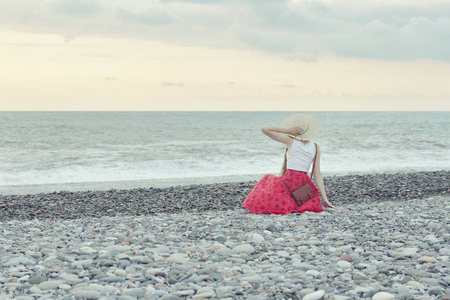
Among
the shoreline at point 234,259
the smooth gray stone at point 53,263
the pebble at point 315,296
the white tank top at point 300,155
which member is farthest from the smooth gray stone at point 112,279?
the white tank top at point 300,155

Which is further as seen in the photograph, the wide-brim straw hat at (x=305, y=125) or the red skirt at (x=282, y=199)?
the red skirt at (x=282, y=199)

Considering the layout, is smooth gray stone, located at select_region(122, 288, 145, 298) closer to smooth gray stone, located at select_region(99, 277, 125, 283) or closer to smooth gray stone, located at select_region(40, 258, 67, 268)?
smooth gray stone, located at select_region(99, 277, 125, 283)

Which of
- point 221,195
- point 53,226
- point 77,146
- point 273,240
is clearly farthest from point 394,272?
point 77,146

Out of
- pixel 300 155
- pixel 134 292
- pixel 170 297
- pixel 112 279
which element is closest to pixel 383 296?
pixel 170 297

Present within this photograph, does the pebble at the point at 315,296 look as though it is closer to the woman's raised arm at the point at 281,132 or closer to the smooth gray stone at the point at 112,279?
the smooth gray stone at the point at 112,279

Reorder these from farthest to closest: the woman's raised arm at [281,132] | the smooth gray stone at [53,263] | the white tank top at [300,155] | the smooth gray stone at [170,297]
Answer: the white tank top at [300,155], the woman's raised arm at [281,132], the smooth gray stone at [53,263], the smooth gray stone at [170,297]

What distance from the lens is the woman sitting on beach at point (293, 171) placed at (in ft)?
23.1

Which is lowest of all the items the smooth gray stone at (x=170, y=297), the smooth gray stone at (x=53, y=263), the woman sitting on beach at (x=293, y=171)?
the smooth gray stone at (x=53, y=263)

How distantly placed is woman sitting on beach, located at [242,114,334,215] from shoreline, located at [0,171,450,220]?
2232mm

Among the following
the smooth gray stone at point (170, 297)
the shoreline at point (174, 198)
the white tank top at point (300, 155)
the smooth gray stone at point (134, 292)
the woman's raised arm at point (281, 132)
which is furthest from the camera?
the shoreline at point (174, 198)

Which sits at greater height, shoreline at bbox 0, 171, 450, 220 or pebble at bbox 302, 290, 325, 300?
pebble at bbox 302, 290, 325, 300

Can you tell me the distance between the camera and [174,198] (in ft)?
33.8

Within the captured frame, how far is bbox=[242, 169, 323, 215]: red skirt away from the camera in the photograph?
7145 millimetres

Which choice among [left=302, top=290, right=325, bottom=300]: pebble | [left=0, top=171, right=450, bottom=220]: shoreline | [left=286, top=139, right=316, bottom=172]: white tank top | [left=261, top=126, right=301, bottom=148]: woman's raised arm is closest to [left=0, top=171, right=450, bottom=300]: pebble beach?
[left=302, top=290, right=325, bottom=300]: pebble
